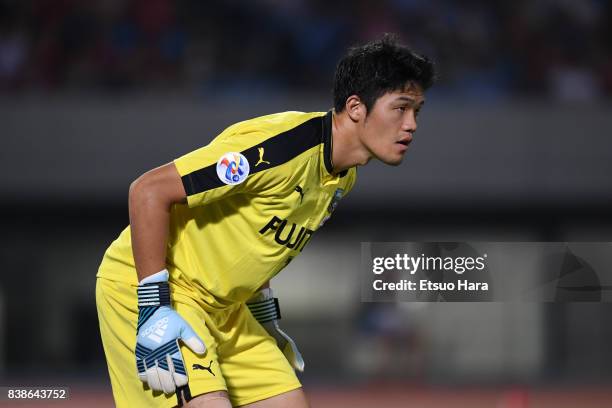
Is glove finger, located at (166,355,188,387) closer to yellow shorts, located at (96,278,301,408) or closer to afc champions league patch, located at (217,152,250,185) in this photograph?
yellow shorts, located at (96,278,301,408)

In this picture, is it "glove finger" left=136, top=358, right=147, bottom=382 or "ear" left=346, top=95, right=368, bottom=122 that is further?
"ear" left=346, top=95, right=368, bottom=122

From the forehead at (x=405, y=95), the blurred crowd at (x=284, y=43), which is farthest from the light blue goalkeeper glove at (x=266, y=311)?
the blurred crowd at (x=284, y=43)

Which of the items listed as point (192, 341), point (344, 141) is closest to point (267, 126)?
point (344, 141)

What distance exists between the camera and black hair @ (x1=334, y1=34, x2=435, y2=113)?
12.9ft

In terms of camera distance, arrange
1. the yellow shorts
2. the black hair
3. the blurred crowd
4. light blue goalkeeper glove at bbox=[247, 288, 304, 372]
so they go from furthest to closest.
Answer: the blurred crowd, light blue goalkeeper glove at bbox=[247, 288, 304, 372], the black hair, the yellow shorts

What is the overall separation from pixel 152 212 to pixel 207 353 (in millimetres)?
591

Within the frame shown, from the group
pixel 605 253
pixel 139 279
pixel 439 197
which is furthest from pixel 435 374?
pixel 139 279

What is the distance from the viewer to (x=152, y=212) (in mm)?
3662

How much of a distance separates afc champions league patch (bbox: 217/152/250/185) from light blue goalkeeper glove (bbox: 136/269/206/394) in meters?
0.43

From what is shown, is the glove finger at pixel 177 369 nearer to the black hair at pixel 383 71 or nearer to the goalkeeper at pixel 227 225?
the goalkeeper at pixel 227 225

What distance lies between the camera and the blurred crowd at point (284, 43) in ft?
35.7

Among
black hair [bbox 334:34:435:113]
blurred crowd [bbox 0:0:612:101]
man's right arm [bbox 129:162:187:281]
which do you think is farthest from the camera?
blurred crowd [bbox 0:0:612:101]

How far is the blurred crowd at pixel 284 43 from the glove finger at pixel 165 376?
7.26 metres

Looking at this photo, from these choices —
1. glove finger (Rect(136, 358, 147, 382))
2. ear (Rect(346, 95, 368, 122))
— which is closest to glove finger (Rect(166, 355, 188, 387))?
glove finger (Rect(136, 358, 147, 382))
